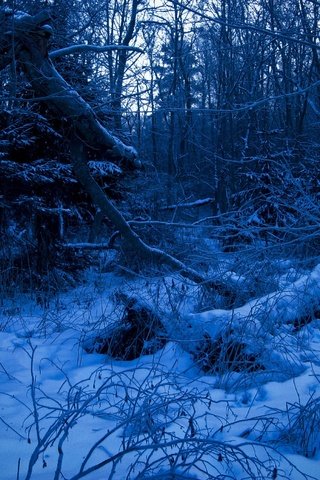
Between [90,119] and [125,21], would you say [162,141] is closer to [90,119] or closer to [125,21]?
[125,21]

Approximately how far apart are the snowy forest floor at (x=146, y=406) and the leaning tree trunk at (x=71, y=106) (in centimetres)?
119

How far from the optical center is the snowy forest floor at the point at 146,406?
2.29 metres

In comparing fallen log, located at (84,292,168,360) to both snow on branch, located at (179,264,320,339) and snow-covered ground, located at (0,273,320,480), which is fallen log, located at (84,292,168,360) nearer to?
snow-covered ground, located at (0,273,320,480)

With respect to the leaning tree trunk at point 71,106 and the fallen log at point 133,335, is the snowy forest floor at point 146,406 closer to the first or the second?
the fallen log at point 133,335

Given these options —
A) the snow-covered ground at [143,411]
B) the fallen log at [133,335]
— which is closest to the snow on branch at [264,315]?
the snow-covered ground at [143,411]

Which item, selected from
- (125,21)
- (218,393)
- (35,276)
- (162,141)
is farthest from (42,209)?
(162,141)

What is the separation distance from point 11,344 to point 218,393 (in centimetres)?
213

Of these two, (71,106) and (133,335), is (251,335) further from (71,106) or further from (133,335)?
(71,106)

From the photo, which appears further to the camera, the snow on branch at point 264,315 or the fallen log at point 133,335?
the fallen log at point 133,335

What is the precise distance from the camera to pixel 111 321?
5023mm

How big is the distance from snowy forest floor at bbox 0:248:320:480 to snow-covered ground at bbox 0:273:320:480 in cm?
1

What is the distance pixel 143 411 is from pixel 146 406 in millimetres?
139

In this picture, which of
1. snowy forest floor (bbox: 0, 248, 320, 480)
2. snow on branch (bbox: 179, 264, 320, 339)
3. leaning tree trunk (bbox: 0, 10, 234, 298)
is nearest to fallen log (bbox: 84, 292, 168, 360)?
snowy forest floor (bbox: 0, 248, 320, 480)

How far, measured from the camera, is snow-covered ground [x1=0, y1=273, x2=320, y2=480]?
2266 mm
